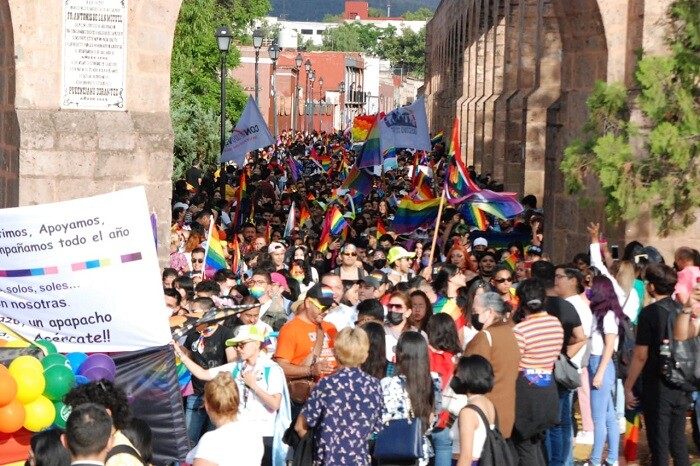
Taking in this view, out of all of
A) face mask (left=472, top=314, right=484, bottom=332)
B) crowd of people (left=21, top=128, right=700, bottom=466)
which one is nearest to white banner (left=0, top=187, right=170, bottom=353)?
crowd of people (left=21, top=128, right=700, bottom=466)

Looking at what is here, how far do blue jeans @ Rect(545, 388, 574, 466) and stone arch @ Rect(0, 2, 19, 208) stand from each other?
7.14m

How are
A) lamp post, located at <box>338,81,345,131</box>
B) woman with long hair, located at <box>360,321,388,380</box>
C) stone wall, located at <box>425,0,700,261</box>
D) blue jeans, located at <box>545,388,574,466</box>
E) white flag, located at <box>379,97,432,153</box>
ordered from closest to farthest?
woman with long hair, located at <box>360,321,388,380</box> → blue jeans, located at <box>545,388,574,466</box> → stone wall, located at <box>425,0,700,261</box> → white flag, located at <box>379,97,432,153</box> → lamp post, located at <box>338,81,345,131</box>

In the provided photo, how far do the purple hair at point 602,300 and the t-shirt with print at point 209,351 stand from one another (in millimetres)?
2621

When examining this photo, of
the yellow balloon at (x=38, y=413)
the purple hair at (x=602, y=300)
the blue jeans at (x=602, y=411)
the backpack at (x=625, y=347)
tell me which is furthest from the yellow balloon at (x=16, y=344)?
the backpack at (x=625, y=347)

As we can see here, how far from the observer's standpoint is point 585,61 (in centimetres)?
1841

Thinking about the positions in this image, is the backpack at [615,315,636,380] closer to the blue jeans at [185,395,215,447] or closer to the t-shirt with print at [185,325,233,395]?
the t-shirt with print at [185,325,233,395]

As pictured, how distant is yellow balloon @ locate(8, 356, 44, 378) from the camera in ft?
27.5

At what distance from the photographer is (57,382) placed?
8445 millimetres

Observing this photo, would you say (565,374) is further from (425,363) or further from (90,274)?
(90,274)

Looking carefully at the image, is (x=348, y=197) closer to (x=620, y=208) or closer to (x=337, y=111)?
(x=620, y=208)

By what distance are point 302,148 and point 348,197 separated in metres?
24.1

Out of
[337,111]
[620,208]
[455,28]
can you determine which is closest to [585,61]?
[620,208]

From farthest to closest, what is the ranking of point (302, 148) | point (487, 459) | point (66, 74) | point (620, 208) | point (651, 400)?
point (302, 148) → point (66, 74) → point (620, 208) → point (651, 400) → point (487, 459)

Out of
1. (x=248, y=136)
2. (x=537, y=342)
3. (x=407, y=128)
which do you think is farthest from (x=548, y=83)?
(x=537, y=342)
